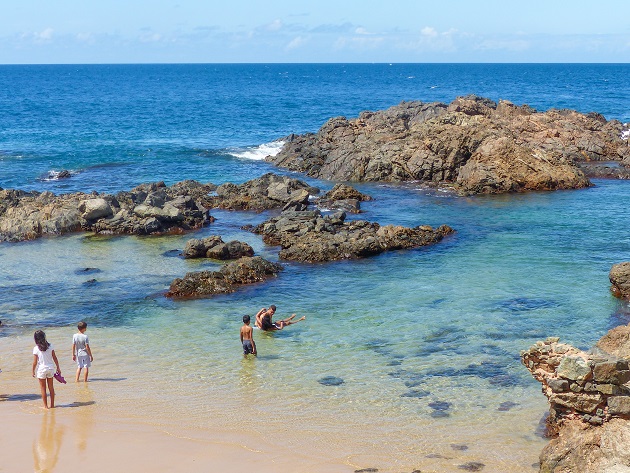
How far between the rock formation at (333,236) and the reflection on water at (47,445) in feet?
53.1

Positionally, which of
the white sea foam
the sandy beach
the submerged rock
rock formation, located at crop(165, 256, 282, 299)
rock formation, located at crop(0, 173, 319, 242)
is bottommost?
the submerged rock

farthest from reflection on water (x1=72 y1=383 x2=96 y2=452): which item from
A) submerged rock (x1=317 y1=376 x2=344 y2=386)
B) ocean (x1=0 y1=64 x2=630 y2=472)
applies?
submerged rock (x1=317 y1=376 x2=344 y2=386)

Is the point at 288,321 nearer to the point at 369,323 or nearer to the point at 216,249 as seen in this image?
the point at 369,323

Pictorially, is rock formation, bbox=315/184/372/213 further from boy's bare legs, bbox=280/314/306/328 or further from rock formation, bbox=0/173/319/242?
boy's bare legs, bbox=280/314/306/328

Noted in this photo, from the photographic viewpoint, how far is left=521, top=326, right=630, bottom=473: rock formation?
510 inches

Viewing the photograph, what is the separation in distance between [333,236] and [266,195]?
10432 millimetres

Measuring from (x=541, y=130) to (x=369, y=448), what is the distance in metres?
45.0

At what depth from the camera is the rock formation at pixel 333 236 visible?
3133 cm

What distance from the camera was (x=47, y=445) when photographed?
1481 centimetres

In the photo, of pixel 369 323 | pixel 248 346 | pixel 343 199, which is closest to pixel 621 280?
pixel 369 323

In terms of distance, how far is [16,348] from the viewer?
21516mm

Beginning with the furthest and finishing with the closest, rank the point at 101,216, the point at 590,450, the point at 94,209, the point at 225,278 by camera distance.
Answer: the point at 101,216 < the point at 94,209 < the point at 225,278 < the point at 590,450

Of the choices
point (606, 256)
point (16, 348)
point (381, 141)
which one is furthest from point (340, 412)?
point (381, 141)

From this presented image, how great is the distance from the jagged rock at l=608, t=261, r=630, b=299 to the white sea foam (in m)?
38.3
